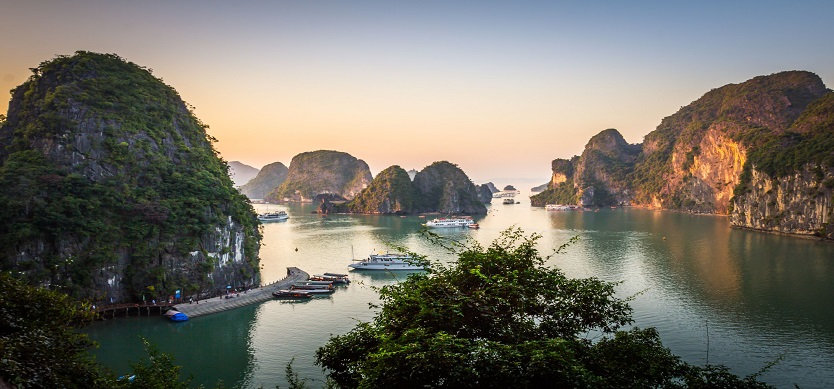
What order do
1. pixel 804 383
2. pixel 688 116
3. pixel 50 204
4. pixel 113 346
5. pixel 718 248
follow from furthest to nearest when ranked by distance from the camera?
pixel 688 116, pixel 718 248, pixel 50 204, pixel 113 346, pixel 804 383

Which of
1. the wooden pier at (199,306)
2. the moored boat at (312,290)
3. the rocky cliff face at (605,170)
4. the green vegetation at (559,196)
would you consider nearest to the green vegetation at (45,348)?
the wooden pier at (199,306)

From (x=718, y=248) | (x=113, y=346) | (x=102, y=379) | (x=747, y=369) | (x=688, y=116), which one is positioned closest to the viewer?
(x=102, y=379)

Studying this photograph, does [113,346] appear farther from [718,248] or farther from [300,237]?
[718,248]

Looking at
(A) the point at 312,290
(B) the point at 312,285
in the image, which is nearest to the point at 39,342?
(A) the point at 312,290

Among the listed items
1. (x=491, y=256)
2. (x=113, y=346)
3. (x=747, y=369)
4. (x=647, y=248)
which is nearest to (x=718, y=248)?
(x=647, y=248)

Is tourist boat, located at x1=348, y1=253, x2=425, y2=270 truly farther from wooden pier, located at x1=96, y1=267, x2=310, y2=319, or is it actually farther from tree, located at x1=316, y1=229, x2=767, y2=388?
tree, located at x1=316, y1=229, x2=767, y2=388

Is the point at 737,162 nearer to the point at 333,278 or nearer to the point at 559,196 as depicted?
the point at 559,196
